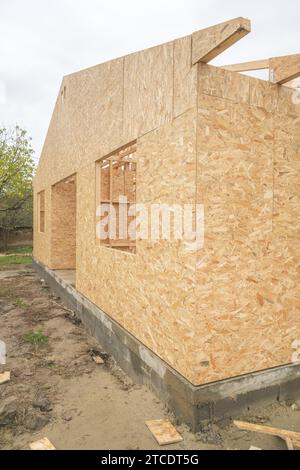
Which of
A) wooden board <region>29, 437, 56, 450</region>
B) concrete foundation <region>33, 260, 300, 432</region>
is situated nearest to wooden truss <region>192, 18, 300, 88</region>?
concrete foundation <region>33, 260, 300, 432</region>

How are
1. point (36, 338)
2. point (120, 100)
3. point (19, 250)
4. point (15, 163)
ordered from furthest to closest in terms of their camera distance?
point (19, 250) < point (15, 163) < point (36, 338) < point (120, 100)

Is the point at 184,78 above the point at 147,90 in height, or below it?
below

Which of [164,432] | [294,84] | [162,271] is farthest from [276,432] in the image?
[294,84]

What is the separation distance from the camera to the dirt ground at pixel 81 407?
312cm

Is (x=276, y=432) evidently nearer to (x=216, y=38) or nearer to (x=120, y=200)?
A: (x=216, y=38)

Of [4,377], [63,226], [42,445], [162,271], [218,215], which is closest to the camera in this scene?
[42,445]

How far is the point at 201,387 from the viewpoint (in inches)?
126

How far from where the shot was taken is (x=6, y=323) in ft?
23.8

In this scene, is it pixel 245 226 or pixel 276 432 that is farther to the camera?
pixel 245 226

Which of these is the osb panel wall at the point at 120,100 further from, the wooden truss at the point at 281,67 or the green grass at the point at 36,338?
the green grass at the point at 36,338

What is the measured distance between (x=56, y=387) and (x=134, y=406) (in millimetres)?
1282

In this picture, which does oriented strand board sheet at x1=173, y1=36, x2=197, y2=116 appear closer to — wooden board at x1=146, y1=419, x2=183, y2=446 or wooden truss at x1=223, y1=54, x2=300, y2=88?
wooden truss at x1=223, y1=54, x2=300, y2=88

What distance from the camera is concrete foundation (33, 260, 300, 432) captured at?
323 cm

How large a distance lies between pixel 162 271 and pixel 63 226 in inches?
315
